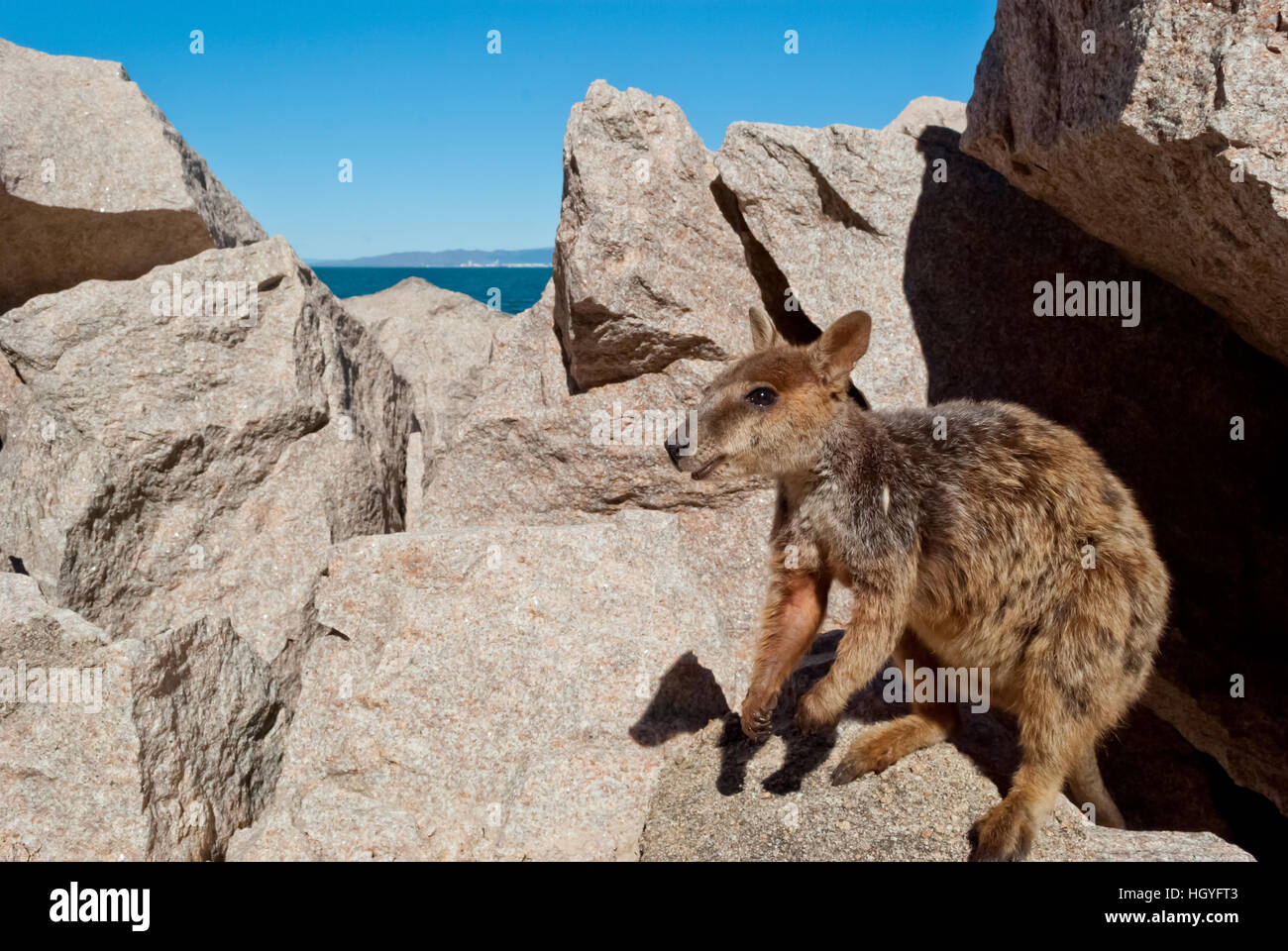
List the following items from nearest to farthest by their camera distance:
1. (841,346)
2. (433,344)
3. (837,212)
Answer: (841,346), (837,212), (433,344)

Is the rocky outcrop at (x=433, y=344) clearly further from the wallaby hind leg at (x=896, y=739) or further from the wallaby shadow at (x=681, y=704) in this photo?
the wallaby hind leg at (x=896, y=739)

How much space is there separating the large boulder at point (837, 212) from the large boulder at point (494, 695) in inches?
103

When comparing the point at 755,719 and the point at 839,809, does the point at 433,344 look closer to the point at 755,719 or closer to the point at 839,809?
the point at 755,719

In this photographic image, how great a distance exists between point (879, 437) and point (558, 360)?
376 cm

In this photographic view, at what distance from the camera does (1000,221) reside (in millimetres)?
7656

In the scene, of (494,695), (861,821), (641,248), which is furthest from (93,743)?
(641,248)

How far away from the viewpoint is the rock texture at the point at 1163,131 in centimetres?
442

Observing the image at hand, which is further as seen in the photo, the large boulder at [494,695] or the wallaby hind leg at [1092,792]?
the large boulder at [494,695]

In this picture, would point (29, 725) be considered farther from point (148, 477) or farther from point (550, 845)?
point (550, 845)

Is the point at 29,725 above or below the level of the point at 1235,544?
below

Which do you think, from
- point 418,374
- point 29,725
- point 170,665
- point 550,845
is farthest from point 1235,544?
point 418,374

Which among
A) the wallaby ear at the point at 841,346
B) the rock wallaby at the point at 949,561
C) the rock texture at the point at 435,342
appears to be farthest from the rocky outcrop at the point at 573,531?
the rock texture at the point at 435,342

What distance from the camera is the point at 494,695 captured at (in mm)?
6035

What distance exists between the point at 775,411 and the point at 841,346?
0.57 m
